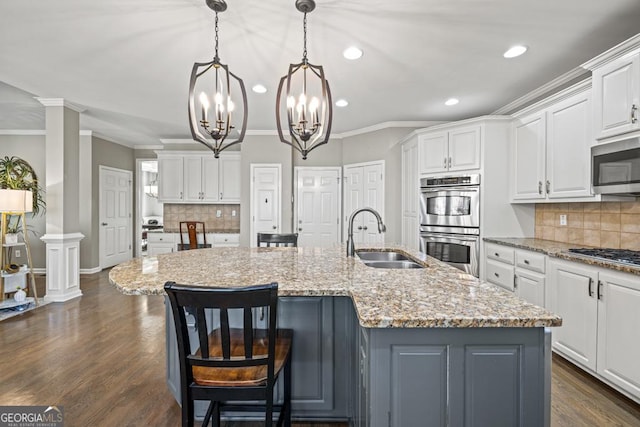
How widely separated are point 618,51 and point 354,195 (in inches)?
142

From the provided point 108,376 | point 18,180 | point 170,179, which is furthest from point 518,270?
point 18,180

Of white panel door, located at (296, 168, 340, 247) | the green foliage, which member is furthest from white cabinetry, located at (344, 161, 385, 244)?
the green foliage

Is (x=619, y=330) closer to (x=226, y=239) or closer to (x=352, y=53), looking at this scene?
(x=352, y=53)

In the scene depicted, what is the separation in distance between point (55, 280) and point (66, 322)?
1002mm

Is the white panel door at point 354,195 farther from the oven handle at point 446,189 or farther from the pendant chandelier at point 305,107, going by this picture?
the pendant chandelier at point 305,107

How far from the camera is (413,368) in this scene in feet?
3.54

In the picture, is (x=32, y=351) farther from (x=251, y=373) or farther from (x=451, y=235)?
(x=451, y=235)

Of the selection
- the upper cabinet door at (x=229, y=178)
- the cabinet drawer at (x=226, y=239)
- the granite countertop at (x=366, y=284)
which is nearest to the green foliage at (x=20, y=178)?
the cabinet drawer at (x=226, y=239)

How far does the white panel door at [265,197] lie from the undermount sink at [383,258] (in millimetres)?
2946

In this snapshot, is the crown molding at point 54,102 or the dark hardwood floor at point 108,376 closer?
the dark hardwood floor at point 108,376

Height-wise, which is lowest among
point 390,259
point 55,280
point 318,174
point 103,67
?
point 55,280

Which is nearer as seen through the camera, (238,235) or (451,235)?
(451,235)

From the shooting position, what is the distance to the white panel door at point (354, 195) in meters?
5.24

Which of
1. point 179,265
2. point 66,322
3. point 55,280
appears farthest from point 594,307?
point 55,280
